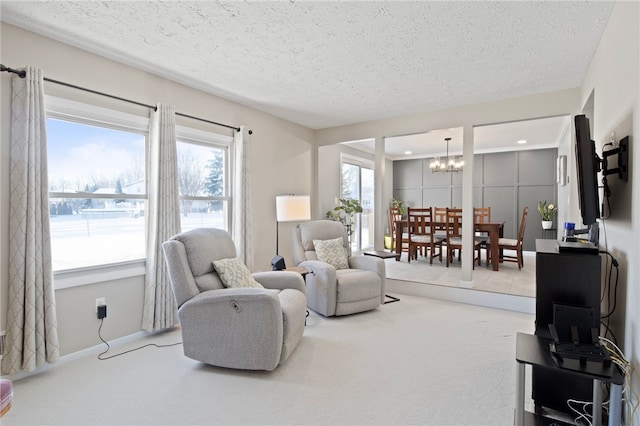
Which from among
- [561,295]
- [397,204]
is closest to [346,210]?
[397,204]

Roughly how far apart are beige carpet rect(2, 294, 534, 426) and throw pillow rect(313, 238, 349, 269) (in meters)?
1.04

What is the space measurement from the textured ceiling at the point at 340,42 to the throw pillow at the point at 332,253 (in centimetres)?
178

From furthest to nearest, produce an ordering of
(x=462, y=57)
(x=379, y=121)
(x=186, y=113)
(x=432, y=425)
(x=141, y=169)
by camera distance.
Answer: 1. (x=379, y=121)
2. (x=186, y=113)
3. (x=141, y=169)
4. (x=462, y=57)
5. (x=432, y=425)

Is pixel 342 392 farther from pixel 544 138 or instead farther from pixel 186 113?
pixel 544 138

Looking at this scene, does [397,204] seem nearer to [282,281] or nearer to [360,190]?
[360,190]

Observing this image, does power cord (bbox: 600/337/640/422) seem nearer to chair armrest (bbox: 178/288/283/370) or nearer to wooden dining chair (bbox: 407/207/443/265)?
chair armrest (bbox: 178/288/283/370)

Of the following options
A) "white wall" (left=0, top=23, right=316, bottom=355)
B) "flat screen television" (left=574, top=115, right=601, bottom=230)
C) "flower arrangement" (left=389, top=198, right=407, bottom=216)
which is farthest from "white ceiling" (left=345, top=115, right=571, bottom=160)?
"flat screen television" (left=574, top=115, right=601, bottom=230)

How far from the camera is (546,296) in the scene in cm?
193

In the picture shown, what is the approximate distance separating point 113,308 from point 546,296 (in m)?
3.30

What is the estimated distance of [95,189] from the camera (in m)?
2.80

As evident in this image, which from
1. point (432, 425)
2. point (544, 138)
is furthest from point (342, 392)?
point (544, 138)

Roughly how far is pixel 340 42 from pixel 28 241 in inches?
105

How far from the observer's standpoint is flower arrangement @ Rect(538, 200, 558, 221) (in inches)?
278

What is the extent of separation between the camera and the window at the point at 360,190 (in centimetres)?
684
